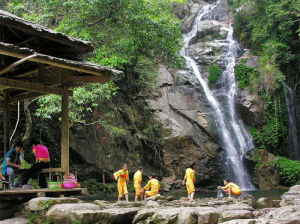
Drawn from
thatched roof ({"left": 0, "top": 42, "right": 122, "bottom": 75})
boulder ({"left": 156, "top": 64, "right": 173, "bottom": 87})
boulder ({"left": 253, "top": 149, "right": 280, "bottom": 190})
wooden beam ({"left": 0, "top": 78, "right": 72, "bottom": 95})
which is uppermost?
boulder ({"left": 156, "top": 64, "right": 173, "bottom": 87})

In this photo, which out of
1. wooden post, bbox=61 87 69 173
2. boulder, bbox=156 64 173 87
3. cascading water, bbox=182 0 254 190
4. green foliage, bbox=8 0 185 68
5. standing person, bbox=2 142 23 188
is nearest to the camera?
standing person, bbox=2 142 23 188

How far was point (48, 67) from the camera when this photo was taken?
353 inches

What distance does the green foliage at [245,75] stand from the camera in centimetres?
2474

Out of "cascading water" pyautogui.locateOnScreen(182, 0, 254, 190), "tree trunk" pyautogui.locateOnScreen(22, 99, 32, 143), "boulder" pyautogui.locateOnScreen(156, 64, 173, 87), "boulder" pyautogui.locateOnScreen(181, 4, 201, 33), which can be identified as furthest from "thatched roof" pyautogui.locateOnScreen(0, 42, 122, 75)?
"boulder" pyautogui.locateOnScreen(181, 4, 201, 33)

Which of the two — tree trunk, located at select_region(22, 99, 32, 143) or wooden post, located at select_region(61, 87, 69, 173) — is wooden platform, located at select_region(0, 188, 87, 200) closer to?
wooden post, located at select_region(61, 87, 69, 173)

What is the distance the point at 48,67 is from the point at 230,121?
16.2 metres

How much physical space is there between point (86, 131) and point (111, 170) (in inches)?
92.8

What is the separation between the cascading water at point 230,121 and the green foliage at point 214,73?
0.42 metres

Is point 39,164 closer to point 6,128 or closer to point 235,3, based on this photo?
point 6,128

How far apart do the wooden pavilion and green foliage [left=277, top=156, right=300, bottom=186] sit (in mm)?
15891

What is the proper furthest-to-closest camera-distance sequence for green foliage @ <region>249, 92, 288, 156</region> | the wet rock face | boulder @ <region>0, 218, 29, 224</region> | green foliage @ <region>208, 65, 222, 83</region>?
1. green foliage @ <region>208, 65, 222, 83</region>
2. green foliage @ <region>249, 92, 288, 156</region>
3. the wet rock face
4. boulder @ <region>0, 218, 29, 224</region>

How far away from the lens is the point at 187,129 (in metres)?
20.7

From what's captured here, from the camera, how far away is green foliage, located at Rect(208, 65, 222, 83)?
84.2 feet

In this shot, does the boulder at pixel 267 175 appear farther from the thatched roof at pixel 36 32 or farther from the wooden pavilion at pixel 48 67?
the thatched roof at pixel 36 32
